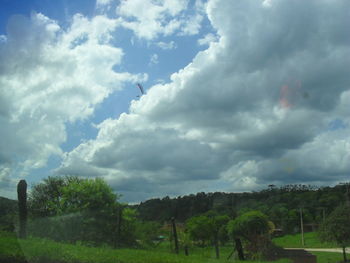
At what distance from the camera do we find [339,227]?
27734 mm

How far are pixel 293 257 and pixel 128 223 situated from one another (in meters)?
10.7

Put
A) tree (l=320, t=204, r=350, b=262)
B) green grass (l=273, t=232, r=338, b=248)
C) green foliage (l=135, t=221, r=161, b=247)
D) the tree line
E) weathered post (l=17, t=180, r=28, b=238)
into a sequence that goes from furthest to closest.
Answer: green grass (l=273, t=232, r=338, b=248) < tree (l=320, t=204, r=350, b=262) < green foliage (l=135, t=221, r=161, b=247) < the tree line < weathered post (l=17, t=180, r=28, b=238)

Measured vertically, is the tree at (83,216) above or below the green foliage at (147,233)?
above

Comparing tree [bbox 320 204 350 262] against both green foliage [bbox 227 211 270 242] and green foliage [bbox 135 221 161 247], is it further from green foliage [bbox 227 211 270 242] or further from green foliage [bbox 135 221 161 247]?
green foliage [bbox 135 221 161 247]

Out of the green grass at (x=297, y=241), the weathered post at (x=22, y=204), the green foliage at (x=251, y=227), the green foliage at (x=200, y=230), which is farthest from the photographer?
the green grass at (x=297, y=241)

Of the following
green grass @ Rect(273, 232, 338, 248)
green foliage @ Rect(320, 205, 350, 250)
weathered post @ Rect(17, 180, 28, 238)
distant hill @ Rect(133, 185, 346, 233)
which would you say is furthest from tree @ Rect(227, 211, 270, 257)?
green grass @ Rect(273, 232, 338, 248)

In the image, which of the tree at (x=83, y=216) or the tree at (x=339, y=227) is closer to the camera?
the tree at (x=83, y=216)

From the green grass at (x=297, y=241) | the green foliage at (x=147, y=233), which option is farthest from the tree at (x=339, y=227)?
the green grass at (x=297, y=241)

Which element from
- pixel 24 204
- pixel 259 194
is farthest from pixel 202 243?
pixel 259 194

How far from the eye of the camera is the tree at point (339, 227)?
27484mm

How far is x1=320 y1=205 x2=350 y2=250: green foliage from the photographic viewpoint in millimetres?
27484

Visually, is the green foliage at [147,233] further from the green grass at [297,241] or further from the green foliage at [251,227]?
the green grass at [297,241]

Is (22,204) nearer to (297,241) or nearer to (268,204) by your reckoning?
(297,241)

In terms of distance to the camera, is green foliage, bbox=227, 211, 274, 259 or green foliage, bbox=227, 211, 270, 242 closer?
green foliage, bbox=227, 211, 274, 259
